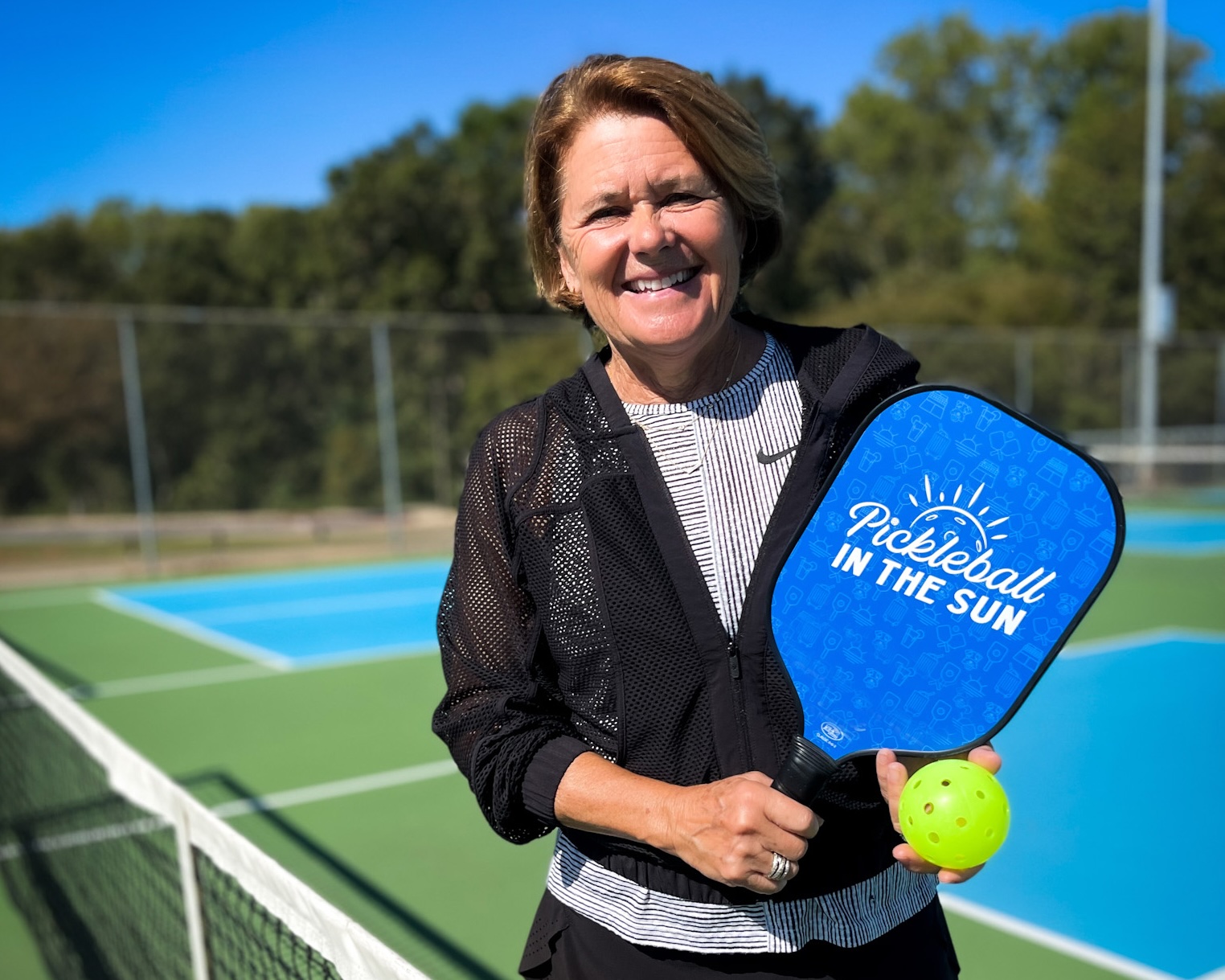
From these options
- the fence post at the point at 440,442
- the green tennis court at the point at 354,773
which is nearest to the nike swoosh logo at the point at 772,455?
the green tennis court at the point at 354,773

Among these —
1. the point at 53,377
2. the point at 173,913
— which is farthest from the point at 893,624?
the point at 53,377

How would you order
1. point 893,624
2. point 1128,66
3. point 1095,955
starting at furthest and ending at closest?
point 1128,66
point 1095,955
point 893,624

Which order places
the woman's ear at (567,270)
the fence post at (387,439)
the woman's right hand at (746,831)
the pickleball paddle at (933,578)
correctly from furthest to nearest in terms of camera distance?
the fence post at (387,439)
the woman's ear at (567,270)
the pickleball paddle at (933,578)
the woman's right hand at (746,831)

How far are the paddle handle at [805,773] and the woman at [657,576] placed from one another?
0.15 ft

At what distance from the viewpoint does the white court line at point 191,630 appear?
9141 millimetres

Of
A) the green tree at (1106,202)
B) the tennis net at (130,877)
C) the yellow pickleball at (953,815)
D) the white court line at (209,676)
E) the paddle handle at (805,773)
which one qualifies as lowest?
the white court line at (209,676)

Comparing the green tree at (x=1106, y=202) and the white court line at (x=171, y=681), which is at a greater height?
the green tree at (x=1106, y=202)

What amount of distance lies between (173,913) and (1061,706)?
17.1 ft

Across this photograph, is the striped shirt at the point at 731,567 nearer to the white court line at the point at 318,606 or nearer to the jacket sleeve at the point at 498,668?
the jacket sleeve at the point at 498,668

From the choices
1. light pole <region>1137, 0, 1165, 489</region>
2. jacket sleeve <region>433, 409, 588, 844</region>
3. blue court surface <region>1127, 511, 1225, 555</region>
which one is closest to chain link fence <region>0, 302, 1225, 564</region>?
blue court surface <region>1127, 511, 1225, 555</region>

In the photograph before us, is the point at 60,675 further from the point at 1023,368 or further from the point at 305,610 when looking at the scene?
the point at 1023,368

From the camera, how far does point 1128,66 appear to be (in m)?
44.3

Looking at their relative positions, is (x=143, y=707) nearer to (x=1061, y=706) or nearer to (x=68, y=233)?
(x=1061, y=706)

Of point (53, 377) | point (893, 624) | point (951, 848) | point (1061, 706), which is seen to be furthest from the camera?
point (53, 377)
